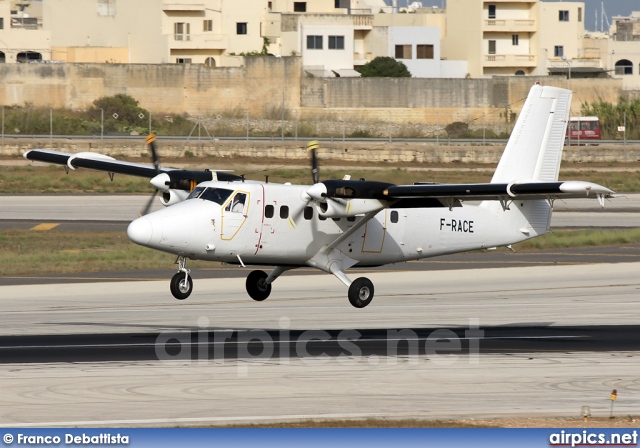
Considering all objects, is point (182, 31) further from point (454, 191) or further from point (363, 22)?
point (454, 191)

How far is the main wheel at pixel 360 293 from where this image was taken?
31.8 metres

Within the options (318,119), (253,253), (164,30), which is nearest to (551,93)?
(253,253)

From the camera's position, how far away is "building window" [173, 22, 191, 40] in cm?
11732

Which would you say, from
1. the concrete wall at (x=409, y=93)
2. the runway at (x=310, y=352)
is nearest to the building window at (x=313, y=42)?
the concrete wall at (x=409, y=93)

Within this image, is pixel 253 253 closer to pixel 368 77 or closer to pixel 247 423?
pixel 247 423

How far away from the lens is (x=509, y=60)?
124 metres

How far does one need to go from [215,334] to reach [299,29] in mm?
91550

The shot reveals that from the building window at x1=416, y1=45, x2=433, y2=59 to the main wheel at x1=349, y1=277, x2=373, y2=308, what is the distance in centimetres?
9417

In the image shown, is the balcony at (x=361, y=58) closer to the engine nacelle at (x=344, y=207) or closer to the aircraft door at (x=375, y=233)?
the aircraft door at (x=375, y=233)

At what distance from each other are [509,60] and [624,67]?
85.6 ft

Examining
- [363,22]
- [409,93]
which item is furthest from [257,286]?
[363,22]

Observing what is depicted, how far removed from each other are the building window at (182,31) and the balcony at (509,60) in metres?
34.1

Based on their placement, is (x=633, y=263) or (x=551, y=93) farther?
(x=633, y=263)

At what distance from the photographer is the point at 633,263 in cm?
5044
